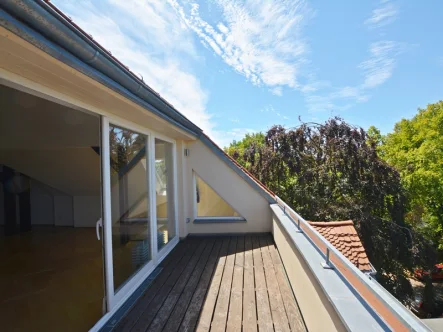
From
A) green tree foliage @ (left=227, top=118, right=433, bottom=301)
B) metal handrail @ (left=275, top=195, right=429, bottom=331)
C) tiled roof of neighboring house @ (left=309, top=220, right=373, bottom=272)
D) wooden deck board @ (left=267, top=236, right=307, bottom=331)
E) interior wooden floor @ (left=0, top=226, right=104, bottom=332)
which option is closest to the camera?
metal handrail @ (left=275, top=195, right=429, bottom=331)

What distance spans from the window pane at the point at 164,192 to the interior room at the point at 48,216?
109cm

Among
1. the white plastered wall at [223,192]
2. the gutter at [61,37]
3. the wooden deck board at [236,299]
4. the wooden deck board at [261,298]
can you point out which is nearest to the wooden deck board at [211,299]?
the wooden deck board at [236,299]

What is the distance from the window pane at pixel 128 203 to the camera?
8.84ft

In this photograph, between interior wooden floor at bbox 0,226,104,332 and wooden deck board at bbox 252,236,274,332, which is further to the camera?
interior wooden floor at bbox 0,226,104,332

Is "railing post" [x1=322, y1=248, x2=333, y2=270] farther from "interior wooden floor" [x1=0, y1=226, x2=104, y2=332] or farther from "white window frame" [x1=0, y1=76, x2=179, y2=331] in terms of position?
"interior wooden floor" [x1=0, y1=226, x2=104, y2=332]

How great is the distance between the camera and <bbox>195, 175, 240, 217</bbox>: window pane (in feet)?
17.9

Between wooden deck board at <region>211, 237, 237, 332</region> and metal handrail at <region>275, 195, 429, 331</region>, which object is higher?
metal handrail at <region>275, 195, 429, 331</region>

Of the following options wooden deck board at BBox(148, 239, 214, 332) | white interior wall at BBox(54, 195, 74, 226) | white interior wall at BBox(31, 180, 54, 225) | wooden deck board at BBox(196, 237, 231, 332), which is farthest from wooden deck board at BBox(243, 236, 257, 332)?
white interior wall at BBox(31, 180, 54, 225)

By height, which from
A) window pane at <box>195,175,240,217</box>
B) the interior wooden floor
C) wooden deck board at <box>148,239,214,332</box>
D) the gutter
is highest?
the gutter

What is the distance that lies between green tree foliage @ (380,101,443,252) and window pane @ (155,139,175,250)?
12.8m

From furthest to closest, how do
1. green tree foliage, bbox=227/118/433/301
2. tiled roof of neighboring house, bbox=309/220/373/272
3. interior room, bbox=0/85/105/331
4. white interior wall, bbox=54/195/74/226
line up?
green tree foliage, bbox=227/118/433/301 → white interior wall, bbox=54/195/74/226 → tiled roof of neighboring house, bbox=309/220/373/272 → interior room, bbox=0/85/105/331

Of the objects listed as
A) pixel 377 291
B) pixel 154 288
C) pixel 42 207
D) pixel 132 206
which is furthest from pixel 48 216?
pixel 377 291

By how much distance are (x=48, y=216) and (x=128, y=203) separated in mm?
6463

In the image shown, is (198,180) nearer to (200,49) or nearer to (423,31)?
(200,49)
